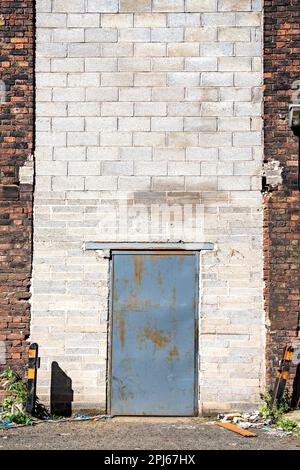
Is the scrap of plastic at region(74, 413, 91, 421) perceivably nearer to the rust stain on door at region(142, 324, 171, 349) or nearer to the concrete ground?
the concrete ground

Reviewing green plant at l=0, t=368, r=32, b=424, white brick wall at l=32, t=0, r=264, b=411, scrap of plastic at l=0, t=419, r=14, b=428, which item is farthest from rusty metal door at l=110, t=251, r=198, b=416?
scrap of plastic at l=0, t=419, r=14, b=428

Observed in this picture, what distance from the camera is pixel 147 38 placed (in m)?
10.5

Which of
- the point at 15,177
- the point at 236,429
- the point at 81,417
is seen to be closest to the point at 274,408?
the point at 236,429

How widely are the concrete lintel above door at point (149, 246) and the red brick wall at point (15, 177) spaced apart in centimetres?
94

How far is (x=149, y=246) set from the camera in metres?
10.4

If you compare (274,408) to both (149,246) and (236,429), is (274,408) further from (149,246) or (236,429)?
(149,246)

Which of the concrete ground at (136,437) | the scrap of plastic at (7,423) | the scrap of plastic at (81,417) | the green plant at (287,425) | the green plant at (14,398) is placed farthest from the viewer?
the scrap of plastic at (81,417)

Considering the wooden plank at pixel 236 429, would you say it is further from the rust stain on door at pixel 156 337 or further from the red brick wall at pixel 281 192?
the rust stain on door at pixel 156 337

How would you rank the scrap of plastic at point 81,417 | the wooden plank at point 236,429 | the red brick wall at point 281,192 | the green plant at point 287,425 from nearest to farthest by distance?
1. the wooden plank at point 236,429
2. the green plant at point 287,425
3. the scrap of plastic at point 81,417
4. the red brick wall at point 281,192

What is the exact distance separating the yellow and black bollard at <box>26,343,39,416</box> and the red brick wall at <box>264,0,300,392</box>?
10.3 feet

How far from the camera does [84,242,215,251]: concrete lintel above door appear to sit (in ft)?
33.9

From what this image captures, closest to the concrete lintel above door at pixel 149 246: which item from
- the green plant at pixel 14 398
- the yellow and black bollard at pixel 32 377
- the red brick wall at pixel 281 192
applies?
the red brick wall at pixel 281 192

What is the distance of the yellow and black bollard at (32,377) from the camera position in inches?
384
